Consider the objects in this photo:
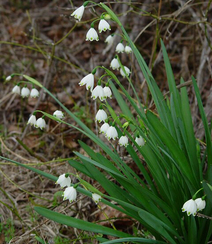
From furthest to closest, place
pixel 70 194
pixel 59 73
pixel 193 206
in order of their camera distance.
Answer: pixel 59 73
pixel 70 194
pixel 193 206

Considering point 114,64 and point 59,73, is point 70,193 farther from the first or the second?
point 59,73

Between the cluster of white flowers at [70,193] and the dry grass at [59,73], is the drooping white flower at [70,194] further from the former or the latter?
the dry grass at [59,73]

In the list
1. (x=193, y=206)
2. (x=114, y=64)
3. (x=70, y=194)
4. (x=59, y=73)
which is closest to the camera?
(x=193, y=206)

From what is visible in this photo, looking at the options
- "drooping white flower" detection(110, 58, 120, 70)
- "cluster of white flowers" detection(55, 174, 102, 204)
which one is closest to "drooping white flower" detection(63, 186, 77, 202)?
"cluster of white flowers" detection(55, 174, 102, 204)

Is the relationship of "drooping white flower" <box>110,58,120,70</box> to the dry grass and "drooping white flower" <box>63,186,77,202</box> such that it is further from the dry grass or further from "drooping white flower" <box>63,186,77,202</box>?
"drooping white flower" <box>63,186,77,202</box>

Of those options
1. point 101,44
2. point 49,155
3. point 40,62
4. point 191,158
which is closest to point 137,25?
point 101,44

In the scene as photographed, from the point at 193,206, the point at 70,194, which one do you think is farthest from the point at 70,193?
the point at 193,206

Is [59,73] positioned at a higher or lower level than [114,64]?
lower

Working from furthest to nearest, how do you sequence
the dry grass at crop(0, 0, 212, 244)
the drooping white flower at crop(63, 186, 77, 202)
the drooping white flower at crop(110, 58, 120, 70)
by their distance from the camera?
the dry grass at crop(0, 0, 212, 244)
the drooping white flower at crop(110, 58, 120, 70)
the drooping white flower at crop(63, 186, 77, 202)
